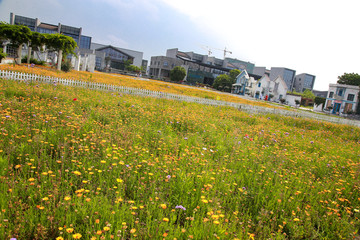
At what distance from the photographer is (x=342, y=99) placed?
48.8m

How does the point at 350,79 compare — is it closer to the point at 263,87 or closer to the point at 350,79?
the point at 350,79

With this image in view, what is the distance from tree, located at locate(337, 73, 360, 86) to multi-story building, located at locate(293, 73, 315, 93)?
222 feet

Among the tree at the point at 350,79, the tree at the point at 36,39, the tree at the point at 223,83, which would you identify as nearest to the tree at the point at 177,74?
the tree at the point at 223,83

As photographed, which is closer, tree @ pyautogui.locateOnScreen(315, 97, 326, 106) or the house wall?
tree @ pyautogui.locateOnScreen(315, 97, 326, 106)

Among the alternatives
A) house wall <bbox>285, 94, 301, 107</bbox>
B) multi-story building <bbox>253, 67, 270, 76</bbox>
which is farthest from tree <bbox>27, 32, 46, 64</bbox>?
multi-story building <bbox>253, 67, 270, 76</bbox>

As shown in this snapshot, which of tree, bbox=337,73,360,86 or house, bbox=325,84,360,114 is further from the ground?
tree, bbox=337,73,360,86

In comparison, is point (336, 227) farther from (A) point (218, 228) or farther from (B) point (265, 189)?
(A) point (218, 228)

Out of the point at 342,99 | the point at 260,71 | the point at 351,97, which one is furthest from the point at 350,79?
the point at 260,71

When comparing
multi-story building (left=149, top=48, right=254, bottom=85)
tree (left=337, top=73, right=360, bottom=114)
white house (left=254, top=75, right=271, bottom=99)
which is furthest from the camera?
multi-story building (left=149, top=48, right=254, bottom=85)

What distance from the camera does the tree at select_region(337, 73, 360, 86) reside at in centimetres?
6595

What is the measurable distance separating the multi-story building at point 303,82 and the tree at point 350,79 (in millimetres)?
67776

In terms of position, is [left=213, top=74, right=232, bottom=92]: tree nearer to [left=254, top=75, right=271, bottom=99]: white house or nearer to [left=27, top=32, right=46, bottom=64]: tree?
[left=254, top=75, right=271, bottom=99]: white house

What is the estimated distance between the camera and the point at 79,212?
2305mm

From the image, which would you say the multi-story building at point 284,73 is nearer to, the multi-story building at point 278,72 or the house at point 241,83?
the multi-story building at point 278,72
